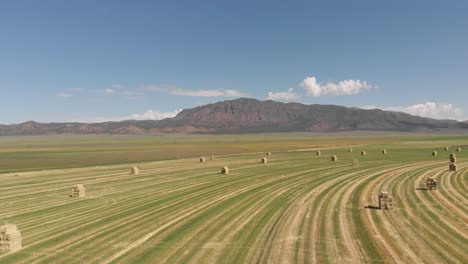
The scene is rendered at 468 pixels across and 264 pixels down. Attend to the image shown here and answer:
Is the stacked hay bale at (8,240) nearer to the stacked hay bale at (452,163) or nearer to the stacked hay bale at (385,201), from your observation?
the stacked hay bale at (385,201)

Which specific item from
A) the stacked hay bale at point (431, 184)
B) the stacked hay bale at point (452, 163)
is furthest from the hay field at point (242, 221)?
the stacked hay bale at point (452, 163)

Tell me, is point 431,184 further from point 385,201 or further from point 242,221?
point 242,221

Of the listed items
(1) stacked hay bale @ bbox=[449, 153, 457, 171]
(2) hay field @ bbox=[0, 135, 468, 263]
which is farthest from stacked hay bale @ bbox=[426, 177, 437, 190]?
(1) stacked hay bale @ bbox=[449, 153, 457, 171]

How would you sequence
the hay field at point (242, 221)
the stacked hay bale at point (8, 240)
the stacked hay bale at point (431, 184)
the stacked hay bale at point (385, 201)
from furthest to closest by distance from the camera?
1. the stacked hay bale at point (431, 184)
2. the stacked hay bale at point (385, 201)
3. the stacked hay bale at point (8, 240)
4. the hay field at point (242, 221)

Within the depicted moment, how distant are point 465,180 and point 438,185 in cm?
414

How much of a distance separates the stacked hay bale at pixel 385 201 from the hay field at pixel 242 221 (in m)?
0.43

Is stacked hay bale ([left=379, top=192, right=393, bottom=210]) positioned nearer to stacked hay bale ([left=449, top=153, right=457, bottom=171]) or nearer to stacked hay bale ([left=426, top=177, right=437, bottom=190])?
stacked hay bale ([left=426, top=177, right=437, bottom=190])

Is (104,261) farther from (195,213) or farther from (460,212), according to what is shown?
(460,212)

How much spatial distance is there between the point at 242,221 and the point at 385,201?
29.5ft

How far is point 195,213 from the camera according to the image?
71.3 ft

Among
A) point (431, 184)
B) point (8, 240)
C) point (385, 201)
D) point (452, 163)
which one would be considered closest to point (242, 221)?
point (385, 201)

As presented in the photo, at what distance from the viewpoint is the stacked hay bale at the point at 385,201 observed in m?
21.7

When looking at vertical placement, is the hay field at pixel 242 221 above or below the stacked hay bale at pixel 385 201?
below

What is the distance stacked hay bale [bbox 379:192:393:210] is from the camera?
21.7 m
